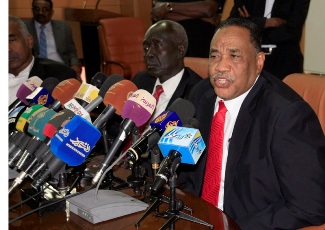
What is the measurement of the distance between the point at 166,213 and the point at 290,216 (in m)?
0.46

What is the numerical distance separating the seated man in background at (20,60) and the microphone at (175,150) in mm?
2265

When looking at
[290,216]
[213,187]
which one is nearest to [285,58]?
[213,187]

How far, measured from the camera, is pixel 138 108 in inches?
62.4

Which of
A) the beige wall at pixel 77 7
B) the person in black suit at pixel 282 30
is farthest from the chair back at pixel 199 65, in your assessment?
the beige wall at pixel 77 7

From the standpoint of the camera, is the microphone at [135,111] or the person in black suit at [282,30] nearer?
the microphone at [135,111]

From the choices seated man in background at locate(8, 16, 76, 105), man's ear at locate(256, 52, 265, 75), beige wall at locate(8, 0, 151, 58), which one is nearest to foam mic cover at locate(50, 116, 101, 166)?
man's ear at locate(256, 52, 265, 75)

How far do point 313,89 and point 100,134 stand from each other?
108cm

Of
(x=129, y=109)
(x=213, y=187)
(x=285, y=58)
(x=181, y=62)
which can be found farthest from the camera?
(x=285, y=58)

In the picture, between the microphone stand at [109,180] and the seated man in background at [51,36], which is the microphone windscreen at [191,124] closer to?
the microphone stand at [109,180]

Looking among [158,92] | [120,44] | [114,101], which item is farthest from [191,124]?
[120,44]

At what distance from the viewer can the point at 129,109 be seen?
5.22ft

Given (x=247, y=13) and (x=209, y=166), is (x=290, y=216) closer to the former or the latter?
(x=209, y=166)

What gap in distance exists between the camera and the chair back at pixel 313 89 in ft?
6.83

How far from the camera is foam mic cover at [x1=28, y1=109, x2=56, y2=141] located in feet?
5.38
